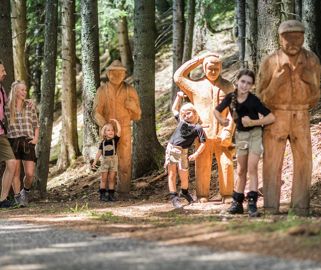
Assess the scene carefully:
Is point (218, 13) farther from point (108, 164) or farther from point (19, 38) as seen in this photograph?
point (108, 164)

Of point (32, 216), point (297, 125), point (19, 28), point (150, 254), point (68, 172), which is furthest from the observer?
point (19, 28)

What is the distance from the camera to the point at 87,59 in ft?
59.1

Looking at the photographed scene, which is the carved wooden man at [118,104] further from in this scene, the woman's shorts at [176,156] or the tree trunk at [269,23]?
the tree trunk at [269,23]

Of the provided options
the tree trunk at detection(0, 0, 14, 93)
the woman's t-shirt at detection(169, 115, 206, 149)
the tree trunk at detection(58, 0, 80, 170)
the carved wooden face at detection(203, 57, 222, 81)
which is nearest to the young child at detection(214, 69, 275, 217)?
the woman's t-shirt at detection(169, 115, 206, 149)

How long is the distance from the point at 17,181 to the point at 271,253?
24.7 feet

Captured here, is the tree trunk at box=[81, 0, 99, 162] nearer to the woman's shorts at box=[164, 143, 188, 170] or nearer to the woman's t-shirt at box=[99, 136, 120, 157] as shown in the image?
the woman's t-shirt at box=[99, 136, 120, 157]

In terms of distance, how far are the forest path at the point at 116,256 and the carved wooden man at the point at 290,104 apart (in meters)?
3.21

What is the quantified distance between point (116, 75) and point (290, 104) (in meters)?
4.66

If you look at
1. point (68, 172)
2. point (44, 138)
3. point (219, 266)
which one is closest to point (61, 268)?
point (219, 266)

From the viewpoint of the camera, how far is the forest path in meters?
5.94

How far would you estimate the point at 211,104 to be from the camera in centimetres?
1185

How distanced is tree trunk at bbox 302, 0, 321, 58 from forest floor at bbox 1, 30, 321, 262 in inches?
107

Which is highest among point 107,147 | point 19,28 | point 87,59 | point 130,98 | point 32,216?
point 19,28

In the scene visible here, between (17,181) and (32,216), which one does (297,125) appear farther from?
(17,181)
